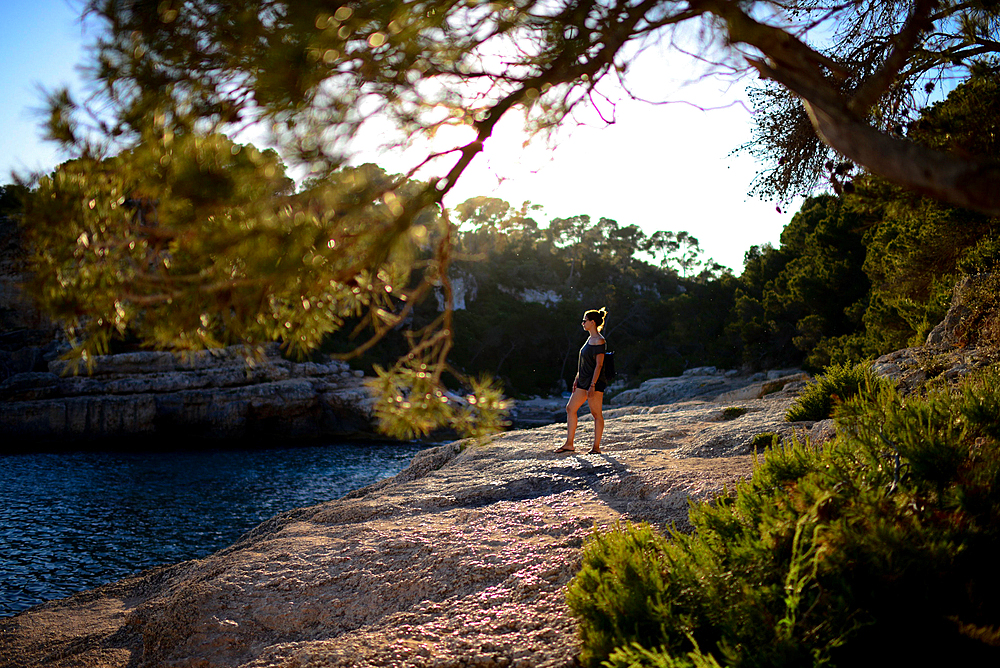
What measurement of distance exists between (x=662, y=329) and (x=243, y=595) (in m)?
40.0

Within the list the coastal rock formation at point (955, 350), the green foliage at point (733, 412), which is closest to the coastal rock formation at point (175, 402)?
the green foliage at point (733, 412)

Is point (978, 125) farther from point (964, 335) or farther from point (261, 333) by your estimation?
point (261, 333)

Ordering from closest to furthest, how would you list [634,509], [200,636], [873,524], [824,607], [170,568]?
1. [824,607]
2. [873,524]
3. [200,636]
4. [634,509]
5. [170,568]

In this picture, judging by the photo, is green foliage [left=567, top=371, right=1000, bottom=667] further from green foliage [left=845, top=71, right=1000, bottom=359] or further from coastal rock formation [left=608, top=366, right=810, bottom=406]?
coastal rock formation [left=608, top=366, right=810, bottom=406]

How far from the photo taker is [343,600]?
3.50 metres

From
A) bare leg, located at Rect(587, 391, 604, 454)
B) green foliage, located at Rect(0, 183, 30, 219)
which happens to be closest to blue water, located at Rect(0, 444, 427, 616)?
bare leg, located at Rect(587, 391, 604, 454)

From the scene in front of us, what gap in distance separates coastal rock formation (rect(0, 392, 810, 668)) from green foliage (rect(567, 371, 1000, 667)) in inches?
17.0

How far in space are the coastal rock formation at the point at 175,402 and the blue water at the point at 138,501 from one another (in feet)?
6.89

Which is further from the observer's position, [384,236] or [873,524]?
[384,236]

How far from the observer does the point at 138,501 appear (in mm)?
12984

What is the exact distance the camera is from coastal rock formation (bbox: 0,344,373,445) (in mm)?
21188

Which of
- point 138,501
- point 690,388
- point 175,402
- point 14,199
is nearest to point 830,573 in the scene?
point 14,199

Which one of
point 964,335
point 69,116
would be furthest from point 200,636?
point 964,335

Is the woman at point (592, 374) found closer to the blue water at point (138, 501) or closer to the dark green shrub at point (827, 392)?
the dark green shrub at point (827, 392)
